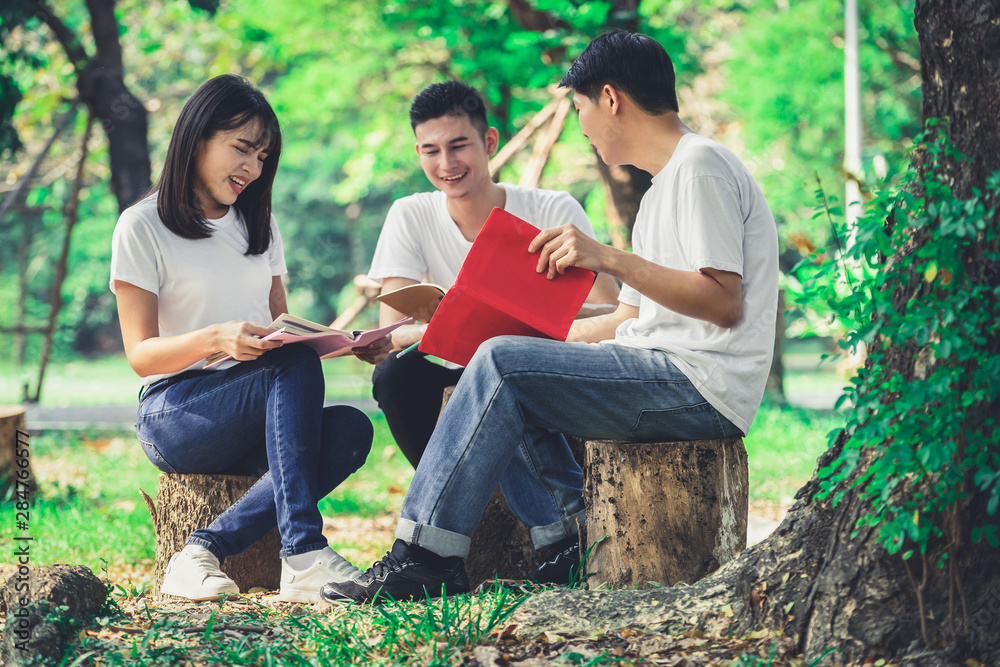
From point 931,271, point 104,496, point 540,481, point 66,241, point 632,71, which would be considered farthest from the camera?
point 66,241

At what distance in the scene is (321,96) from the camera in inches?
525

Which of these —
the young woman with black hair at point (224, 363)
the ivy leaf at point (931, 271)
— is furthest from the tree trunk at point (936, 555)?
the young woman with black hair at point (224, 363)

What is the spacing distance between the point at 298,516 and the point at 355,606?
1.37ft

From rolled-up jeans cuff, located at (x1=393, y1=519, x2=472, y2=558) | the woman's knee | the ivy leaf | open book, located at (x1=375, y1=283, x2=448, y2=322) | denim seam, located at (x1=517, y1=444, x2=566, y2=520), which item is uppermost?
→ open book, located at (x1=375, y1=283, x2=448, y2=322)

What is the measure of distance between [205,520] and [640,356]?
5.49 ft

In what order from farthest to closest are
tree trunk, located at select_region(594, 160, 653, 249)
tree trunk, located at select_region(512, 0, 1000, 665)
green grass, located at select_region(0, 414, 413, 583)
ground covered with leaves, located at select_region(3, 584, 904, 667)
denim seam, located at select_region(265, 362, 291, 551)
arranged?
tree trunk, located at select_region(594, 160, 653, 249) → green grass, located at select_region(0, 414, 413, 583) → denim seam, located at select_region(265, 362, 291, 551) → ground covered with leaves, located at select_region(3, 584, 904, 667) → tree trunk, located at select_region(512, 0, 1000, 665)

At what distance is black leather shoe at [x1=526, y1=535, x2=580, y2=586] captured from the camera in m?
3.03

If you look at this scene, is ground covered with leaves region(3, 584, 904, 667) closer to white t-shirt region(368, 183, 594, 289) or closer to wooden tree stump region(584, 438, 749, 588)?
wooden tree stump region(584, 438, 749, 588)

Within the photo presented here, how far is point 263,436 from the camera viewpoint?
10.2 feet

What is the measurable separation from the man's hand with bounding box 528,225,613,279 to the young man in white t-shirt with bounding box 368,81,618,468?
43.1 inches

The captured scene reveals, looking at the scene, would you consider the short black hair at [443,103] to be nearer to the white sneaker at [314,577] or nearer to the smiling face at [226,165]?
the smiling face at [226,165]

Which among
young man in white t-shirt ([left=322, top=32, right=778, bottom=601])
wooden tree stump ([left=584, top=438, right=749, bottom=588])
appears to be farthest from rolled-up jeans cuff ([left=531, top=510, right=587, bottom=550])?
young man in white t-shirt ([left=322, top=32, right=778, bottom=601])

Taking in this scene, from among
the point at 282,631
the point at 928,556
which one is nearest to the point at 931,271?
the point at 928,556

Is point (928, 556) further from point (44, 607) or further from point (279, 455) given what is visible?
point (44, 607)
